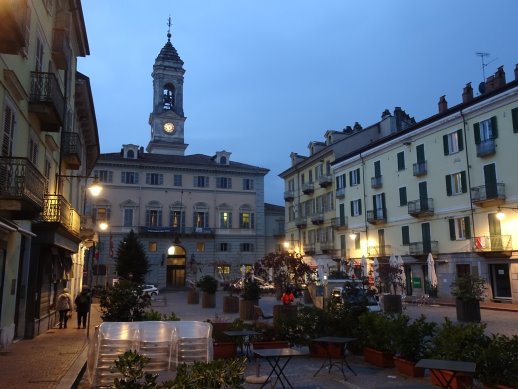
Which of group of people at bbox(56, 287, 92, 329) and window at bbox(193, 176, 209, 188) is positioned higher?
window at bbox(193, 176, 209, 188)

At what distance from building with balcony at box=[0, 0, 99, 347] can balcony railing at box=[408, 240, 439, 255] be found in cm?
2588

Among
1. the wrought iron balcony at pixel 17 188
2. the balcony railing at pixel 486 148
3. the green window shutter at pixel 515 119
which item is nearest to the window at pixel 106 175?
the balcony railing at pixel 486 148

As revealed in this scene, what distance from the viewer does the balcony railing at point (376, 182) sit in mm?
44031

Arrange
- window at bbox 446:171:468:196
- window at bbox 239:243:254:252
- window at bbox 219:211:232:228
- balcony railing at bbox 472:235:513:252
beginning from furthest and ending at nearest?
window at bbox 239:243:254:252 → window at bbox 219:211:232:228 → window at bbox 446:171:468:196 → balcony railing at bbox 472:235:513:252

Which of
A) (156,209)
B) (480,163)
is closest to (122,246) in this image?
(156,209)

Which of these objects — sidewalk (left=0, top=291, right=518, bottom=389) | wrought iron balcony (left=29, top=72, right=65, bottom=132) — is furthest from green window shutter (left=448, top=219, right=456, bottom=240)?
wrought iron balcony (left=29, top=72, right=65, bottom=132)

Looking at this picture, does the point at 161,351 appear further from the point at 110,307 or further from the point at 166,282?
the point at 166,282

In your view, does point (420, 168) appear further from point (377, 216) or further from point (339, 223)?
point (339, 223)

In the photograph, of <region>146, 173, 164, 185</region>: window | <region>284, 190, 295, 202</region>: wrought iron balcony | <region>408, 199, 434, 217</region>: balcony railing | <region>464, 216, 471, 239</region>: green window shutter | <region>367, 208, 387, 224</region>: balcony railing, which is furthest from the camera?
<region>284, 190, 295, 202</region>: wrought iron balcony

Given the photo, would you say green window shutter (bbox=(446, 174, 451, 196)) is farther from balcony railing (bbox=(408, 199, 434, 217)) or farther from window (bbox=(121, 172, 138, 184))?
window (bbox=(121, 172, 138, 184))

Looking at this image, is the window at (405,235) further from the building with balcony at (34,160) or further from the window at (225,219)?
the window at (225,219)

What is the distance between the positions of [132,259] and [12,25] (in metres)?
49.9

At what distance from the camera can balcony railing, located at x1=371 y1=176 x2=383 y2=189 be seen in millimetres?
44031

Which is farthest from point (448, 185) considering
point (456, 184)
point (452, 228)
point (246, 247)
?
point (246, 247)
